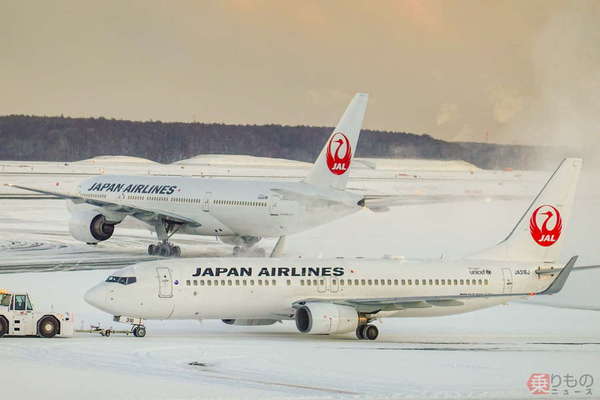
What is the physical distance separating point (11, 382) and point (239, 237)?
4714 cm

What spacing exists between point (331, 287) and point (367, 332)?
2.50 meters

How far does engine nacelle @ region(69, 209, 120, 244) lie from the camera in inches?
3300

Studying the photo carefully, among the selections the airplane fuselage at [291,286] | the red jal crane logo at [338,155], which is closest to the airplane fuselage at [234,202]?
the red jal crane logo at [338,155]

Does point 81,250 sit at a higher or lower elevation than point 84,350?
higher

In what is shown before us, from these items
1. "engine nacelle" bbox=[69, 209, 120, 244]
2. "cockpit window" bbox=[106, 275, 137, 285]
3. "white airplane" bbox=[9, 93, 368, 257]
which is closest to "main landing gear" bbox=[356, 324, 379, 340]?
"cockpit window" bbox=[106, 275, 137, 285]

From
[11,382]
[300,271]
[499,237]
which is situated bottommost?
[11,382]

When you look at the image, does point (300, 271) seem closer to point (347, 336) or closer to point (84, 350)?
point (347, 336)

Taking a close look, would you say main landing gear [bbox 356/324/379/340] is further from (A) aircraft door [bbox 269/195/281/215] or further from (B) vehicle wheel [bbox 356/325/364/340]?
(A) aircraft door [bbox 269/195/281/215]

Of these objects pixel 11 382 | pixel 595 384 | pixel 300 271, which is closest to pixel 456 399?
pixel 595 384

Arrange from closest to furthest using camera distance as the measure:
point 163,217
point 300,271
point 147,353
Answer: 1. point 147,353
2. point 300,271
3. point 163,217

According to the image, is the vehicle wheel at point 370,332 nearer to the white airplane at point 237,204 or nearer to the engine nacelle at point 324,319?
the engine nacelle at point 324,319

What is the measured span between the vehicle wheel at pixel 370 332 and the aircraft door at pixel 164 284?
873cm

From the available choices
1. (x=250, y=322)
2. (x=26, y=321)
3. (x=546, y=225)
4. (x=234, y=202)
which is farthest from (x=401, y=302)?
(x=234, y=202)

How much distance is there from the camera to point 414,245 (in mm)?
100750
